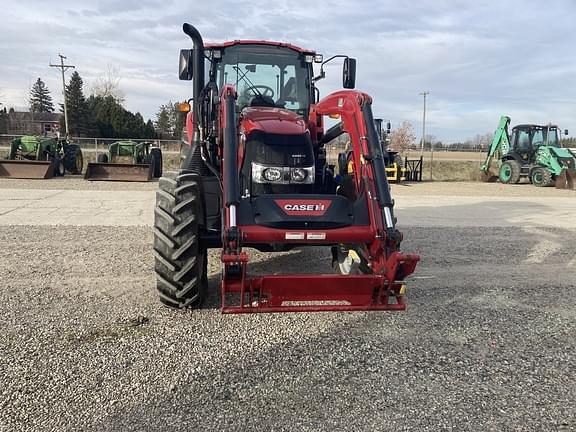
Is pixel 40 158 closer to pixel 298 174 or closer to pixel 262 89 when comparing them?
pixel 262 89

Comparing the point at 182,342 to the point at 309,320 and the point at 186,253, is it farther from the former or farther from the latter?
the point at 309,320

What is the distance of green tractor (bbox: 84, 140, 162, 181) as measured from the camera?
18.0m

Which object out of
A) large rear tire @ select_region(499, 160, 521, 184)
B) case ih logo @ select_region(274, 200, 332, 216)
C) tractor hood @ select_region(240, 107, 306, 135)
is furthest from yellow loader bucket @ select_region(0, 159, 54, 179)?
large rear tire @ select_region(499, 160, 521, 184)

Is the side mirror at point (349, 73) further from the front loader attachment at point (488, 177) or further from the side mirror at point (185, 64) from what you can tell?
the front loader attachment at point (488, 177)

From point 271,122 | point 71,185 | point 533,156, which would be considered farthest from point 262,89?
point 533,156

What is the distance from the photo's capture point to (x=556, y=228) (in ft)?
32.8

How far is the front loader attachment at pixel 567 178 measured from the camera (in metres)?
20.2

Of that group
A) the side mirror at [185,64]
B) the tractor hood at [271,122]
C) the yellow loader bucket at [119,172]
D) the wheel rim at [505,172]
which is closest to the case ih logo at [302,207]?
the tractor hood at [271,122]

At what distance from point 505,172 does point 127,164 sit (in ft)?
55.7

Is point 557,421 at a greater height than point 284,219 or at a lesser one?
lesser

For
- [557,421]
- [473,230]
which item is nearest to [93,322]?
[557,421]

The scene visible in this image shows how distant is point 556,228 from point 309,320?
7776mm

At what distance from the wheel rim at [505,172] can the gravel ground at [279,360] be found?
18.4 metres

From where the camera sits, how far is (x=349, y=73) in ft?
20.0
